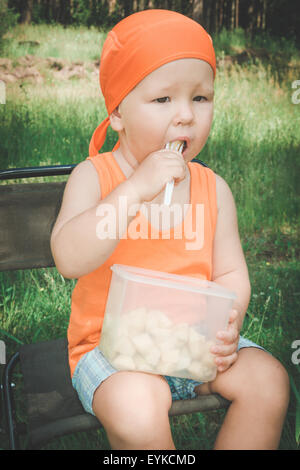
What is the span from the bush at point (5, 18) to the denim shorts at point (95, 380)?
2731 millimetres

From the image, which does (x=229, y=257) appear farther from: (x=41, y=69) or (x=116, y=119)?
(x=41, y=69)

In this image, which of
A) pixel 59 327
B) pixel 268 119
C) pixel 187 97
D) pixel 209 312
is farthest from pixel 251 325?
pixel 268 119

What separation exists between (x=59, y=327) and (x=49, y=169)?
0.82 m

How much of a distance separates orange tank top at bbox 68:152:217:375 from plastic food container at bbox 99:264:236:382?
0.66 ft

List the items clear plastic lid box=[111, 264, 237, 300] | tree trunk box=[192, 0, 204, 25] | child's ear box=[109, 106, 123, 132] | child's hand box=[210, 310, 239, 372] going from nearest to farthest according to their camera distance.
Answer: clear plastic lid box=[111, 264, 237, 300], child's hand box=[210, 310, 239, 372], child's ear box=[109, 106, 123, 132], tree trunk box=[192, 0, 204, 25]

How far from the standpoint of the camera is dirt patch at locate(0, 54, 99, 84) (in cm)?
332

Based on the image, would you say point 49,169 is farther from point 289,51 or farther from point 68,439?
point 289,51

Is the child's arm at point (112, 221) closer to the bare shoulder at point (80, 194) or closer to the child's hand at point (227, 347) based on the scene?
the bare shoulder at point (80, 194)

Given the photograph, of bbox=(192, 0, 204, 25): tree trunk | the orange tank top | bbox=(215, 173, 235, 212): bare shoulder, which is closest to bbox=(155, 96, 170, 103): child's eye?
the orange tank top

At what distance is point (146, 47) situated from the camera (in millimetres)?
1153

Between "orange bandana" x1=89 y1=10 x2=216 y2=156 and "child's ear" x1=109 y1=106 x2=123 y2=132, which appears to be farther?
"child's ear" x1=109 y1=106 x2=123 y2=132

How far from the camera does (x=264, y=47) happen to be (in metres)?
3.87

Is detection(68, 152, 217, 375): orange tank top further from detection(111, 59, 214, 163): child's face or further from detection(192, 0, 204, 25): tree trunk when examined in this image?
detection(192, 0, 204, 25): tree trunk

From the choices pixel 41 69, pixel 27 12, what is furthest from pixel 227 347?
pixel 27 12
